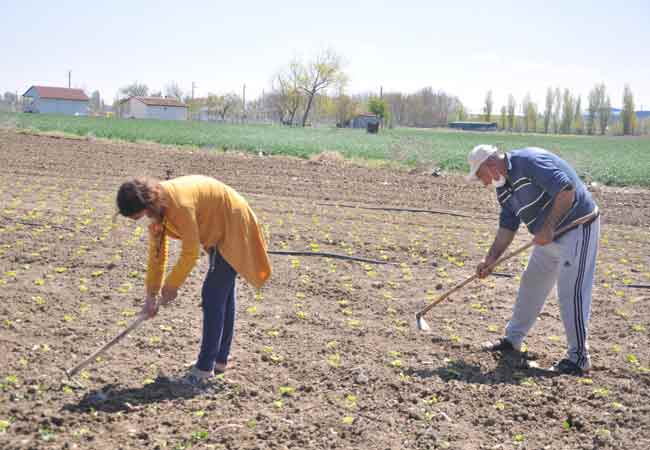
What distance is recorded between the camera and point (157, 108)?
84.6 m

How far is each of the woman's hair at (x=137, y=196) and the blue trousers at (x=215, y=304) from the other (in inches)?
26.7

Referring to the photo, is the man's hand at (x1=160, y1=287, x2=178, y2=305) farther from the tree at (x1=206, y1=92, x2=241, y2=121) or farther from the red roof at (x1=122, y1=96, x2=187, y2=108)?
the tree at (x1=206, y1=92, x2=241, y2=121)

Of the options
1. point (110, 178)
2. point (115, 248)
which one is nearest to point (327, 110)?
point (110, 178)

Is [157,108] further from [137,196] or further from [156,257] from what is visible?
[137,196]

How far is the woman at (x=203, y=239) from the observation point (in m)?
3.78

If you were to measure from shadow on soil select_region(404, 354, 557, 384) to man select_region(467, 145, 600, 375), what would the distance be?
216 millimetres

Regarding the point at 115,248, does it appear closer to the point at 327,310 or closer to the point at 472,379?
the point at 327,310

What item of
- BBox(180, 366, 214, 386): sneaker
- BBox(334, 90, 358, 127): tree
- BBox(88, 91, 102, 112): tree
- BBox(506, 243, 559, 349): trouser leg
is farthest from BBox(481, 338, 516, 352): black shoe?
BBox(88, 91, 102, 112): tree

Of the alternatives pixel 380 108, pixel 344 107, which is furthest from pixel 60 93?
pixel 380 108

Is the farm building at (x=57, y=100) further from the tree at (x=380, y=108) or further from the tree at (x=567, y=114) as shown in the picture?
the tree at (x=567, y=114)

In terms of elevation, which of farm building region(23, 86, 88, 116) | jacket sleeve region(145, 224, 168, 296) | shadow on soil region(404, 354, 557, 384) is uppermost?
farm building region(23, 86, 88, 116)

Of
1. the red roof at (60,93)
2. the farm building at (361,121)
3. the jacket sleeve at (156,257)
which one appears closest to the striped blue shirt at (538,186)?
the jacket sleeve at (156,257)

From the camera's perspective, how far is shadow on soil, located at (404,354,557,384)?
196 inches

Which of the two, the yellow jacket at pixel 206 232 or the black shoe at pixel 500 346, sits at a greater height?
the yellow jacket at pixel 206 232
